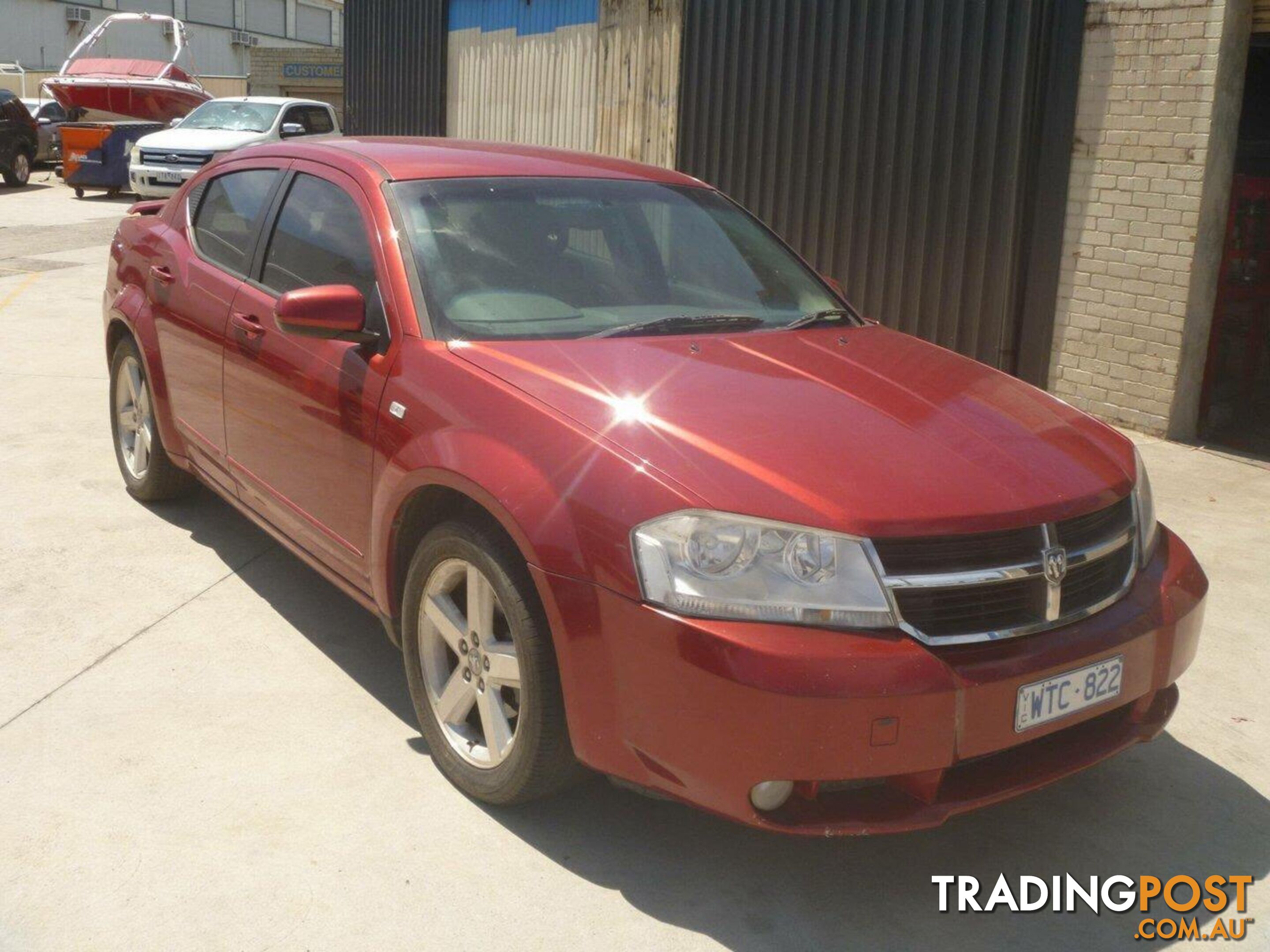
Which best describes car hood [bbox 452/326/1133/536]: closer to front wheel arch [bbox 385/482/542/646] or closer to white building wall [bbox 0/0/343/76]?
front wheel arch [bbox 385/482/542/646]

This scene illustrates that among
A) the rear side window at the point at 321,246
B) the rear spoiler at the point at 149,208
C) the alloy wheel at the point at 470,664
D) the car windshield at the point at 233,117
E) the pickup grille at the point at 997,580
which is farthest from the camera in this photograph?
the car windshield at the point at 233,117

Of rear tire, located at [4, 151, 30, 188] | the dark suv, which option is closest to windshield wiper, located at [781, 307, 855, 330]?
the dark suv

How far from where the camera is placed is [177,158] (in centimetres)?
1823

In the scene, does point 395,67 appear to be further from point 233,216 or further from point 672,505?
point 672,505

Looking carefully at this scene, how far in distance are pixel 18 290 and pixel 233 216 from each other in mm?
8050

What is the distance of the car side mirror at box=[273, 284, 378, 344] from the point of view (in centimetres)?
384

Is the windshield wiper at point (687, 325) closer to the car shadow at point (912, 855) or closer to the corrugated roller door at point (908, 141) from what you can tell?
the car shadow at point (912, 855)

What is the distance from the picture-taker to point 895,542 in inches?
115

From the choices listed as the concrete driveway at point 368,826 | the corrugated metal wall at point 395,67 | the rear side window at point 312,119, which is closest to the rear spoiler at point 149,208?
the concrete driveway at point 368,826

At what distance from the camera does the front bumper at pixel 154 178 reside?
715 inches

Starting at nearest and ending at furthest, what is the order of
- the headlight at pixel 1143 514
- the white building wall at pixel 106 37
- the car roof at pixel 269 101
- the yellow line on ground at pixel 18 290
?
the headlight at pixel 1143 514
the yellow line on ground at pixel 18 290
the car roof at pixel 269 101
the white building wall at pixel 106 37

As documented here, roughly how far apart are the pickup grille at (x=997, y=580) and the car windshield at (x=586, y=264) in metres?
1.26

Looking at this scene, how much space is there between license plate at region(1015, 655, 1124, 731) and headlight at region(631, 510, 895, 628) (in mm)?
389

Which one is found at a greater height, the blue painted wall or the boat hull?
the blue painted wall
